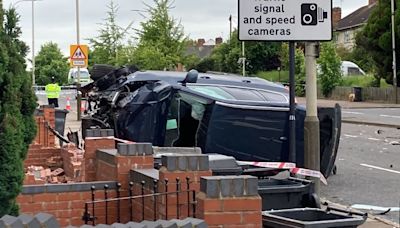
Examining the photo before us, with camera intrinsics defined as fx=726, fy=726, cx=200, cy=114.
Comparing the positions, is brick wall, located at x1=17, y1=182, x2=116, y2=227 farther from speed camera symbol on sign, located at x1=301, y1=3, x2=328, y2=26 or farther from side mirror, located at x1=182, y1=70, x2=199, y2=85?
side mirror, located at x1=182, y1=70, x2=199, y2=85

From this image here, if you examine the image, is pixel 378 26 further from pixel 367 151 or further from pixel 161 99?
pixel 161 99

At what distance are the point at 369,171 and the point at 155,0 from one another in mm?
27008

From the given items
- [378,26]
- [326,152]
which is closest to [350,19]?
[378,26]

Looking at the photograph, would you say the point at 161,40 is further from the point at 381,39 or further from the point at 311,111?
the point at 311,111

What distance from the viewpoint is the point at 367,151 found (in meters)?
18.0

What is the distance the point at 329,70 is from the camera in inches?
2164

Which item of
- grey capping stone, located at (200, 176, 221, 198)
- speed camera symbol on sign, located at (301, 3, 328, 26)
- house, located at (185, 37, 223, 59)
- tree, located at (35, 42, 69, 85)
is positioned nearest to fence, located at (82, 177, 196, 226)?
grey capping stone, located at (200, 176, 221, 198)

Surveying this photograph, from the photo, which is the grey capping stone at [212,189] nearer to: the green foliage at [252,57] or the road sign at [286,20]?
the road sign at [286,20]

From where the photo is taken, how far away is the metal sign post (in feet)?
23.3

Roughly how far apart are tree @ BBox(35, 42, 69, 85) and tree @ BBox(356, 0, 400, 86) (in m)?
51.0

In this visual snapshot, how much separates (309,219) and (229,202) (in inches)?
65.7

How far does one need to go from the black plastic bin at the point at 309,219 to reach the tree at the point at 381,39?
41837 mm

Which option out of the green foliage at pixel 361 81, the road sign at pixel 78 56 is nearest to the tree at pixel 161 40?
the road sign at pixel 78 56

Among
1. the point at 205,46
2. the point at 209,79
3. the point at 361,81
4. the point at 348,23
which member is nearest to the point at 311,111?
the point at 209,79
